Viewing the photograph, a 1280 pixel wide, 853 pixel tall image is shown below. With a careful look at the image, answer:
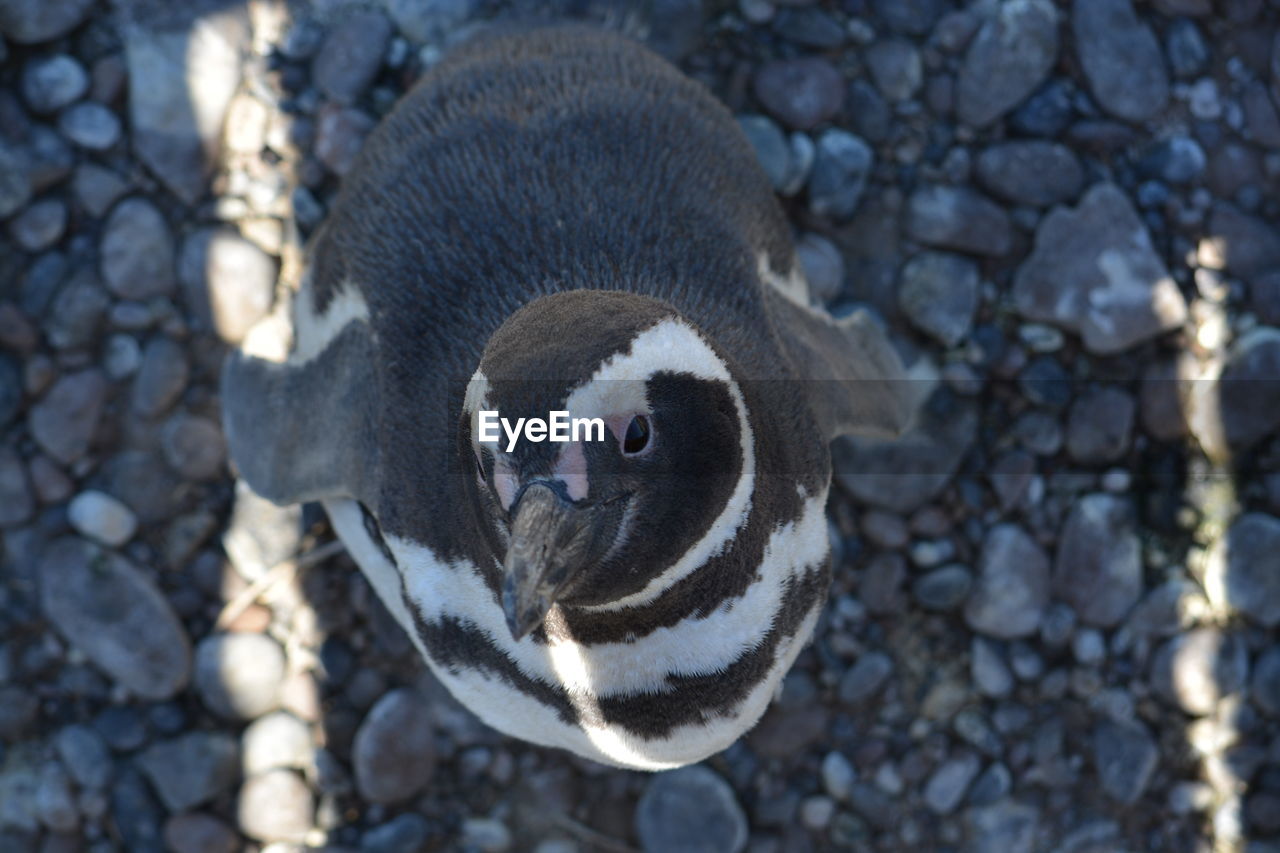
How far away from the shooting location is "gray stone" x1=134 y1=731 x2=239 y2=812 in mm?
2086

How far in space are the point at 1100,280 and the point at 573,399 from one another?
1431 mm

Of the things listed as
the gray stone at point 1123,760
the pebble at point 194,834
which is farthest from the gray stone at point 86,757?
the gray stone at point 1123,760

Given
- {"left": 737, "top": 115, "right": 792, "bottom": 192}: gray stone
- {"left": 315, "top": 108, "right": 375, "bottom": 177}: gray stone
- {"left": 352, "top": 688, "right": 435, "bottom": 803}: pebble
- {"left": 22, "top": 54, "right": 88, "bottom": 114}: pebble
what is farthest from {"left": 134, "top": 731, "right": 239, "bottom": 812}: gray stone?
{"left": 737, "top": 115, "right": 792, "bottom": 192}: gray stone

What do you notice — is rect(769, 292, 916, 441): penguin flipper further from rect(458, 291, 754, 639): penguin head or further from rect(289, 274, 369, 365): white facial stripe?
rect(289, 274, 369, 365): white facial stripe

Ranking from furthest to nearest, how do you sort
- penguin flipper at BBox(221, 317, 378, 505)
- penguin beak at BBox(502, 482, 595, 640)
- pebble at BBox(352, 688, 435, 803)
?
pebble at BBox(352, 688, 435, 803) → penguin flipper at BBox(221, 317, 378, 505) → penguin beak at BBox(502, 482, 595, 640)

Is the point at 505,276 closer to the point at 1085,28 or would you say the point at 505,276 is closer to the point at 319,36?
the point at 319,36

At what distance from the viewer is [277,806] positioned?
2.08 m

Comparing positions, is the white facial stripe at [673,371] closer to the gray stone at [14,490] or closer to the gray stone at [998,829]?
the gray stone at [998,829]

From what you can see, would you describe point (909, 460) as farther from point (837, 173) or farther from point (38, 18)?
point (38, 18)

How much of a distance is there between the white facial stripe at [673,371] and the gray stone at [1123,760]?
1215 mm

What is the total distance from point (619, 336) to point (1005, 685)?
52.9 inches

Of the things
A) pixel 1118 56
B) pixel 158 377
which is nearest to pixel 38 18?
pixel 158 377

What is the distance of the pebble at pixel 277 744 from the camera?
2.11 m

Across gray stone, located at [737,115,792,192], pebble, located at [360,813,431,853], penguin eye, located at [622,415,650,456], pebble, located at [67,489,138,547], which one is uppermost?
penguin eye, located at [622,415,650,456]
